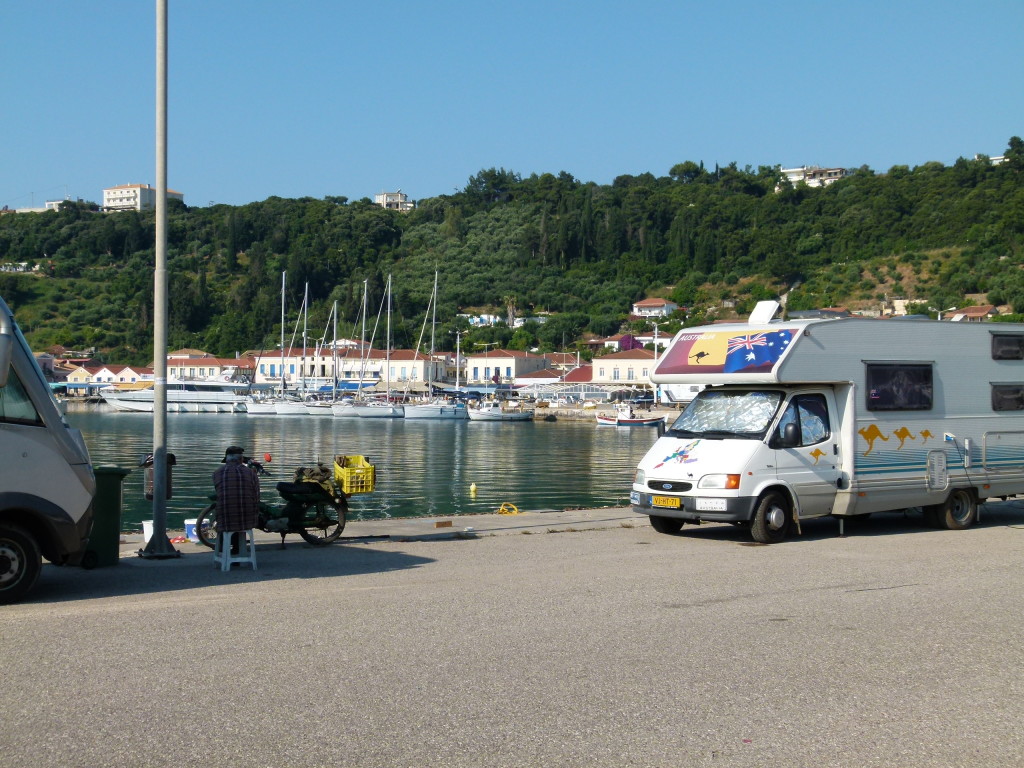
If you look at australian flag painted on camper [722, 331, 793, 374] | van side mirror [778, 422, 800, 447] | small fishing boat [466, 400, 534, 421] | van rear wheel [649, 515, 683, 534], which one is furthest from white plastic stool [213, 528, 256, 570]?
small fishing boat [466, 400, 534, 421]

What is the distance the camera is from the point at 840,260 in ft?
510

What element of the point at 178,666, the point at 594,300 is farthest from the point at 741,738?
the point at 594,300

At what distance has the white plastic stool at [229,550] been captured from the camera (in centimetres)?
1105

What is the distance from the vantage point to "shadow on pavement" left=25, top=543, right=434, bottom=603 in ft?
32.7

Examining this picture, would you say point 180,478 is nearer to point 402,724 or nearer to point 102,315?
point 402,724

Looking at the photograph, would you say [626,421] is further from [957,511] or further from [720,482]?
[720,482]

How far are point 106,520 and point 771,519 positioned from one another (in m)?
8.15

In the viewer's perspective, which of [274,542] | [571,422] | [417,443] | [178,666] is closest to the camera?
[178,666]

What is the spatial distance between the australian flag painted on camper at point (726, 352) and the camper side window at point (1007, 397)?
429 centimetres

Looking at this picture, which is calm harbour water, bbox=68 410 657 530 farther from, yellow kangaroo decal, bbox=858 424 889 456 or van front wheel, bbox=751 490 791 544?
yellow kangaroo decal, bbox=858 424 889 456

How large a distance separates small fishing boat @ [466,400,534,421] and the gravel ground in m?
86.8

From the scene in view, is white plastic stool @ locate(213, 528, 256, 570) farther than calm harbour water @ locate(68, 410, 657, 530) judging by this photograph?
No

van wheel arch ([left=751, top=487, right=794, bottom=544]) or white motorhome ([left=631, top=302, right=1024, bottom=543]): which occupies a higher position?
white motorhome ([left=631, top=302, right=1024, bottom=543])

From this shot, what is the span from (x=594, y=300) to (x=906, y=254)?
1970 inches
